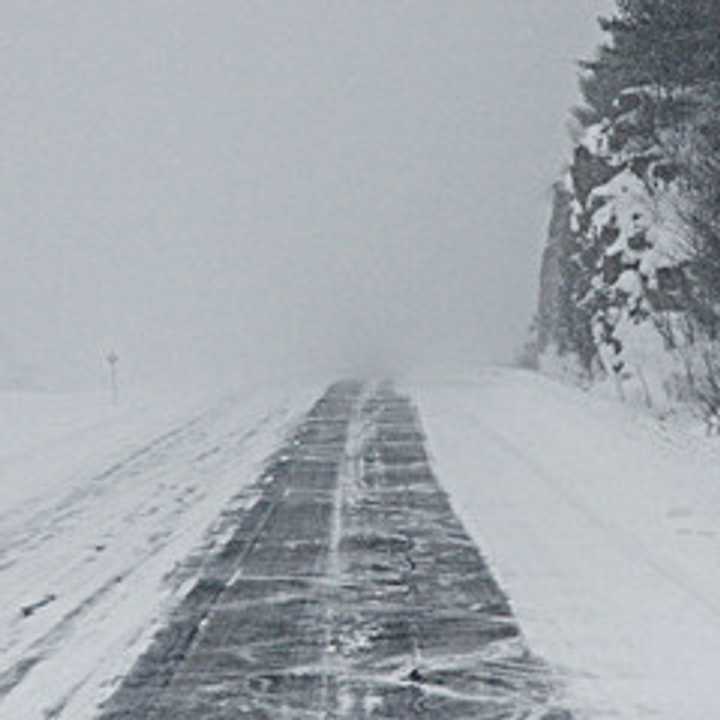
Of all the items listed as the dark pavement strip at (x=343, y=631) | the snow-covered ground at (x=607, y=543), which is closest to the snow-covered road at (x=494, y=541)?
the snow-covered ground at (x=607, y=543)

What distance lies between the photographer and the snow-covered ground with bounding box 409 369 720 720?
6.02 m

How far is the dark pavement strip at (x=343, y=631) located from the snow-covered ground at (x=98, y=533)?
27 cm

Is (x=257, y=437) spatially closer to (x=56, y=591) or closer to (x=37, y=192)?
(x=56, y=591)

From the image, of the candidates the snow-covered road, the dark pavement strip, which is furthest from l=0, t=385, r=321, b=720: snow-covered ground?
the dark pavement strip

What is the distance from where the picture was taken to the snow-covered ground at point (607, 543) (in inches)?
237

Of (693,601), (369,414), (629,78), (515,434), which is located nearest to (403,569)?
(693,601)

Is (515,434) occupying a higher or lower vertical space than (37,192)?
lower

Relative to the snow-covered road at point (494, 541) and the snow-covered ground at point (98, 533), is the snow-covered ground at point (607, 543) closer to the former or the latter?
the snow-covered road at point (494, 541)

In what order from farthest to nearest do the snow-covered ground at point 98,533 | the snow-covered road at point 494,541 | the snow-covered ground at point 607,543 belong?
the snow-covered ground at point 98,533
the snow-covered road at point 494,541
the snow-covered ground at point 607,543

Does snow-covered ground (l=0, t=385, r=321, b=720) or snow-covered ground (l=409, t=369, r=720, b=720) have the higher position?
snow-covered ground (l=0, t=385, r=321, b=720)

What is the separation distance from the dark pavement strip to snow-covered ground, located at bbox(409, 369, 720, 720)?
243 millimetres

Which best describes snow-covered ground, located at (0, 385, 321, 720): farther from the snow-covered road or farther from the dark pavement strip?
the dark pavement strip

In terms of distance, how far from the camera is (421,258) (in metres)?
148

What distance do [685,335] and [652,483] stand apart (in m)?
8.56
